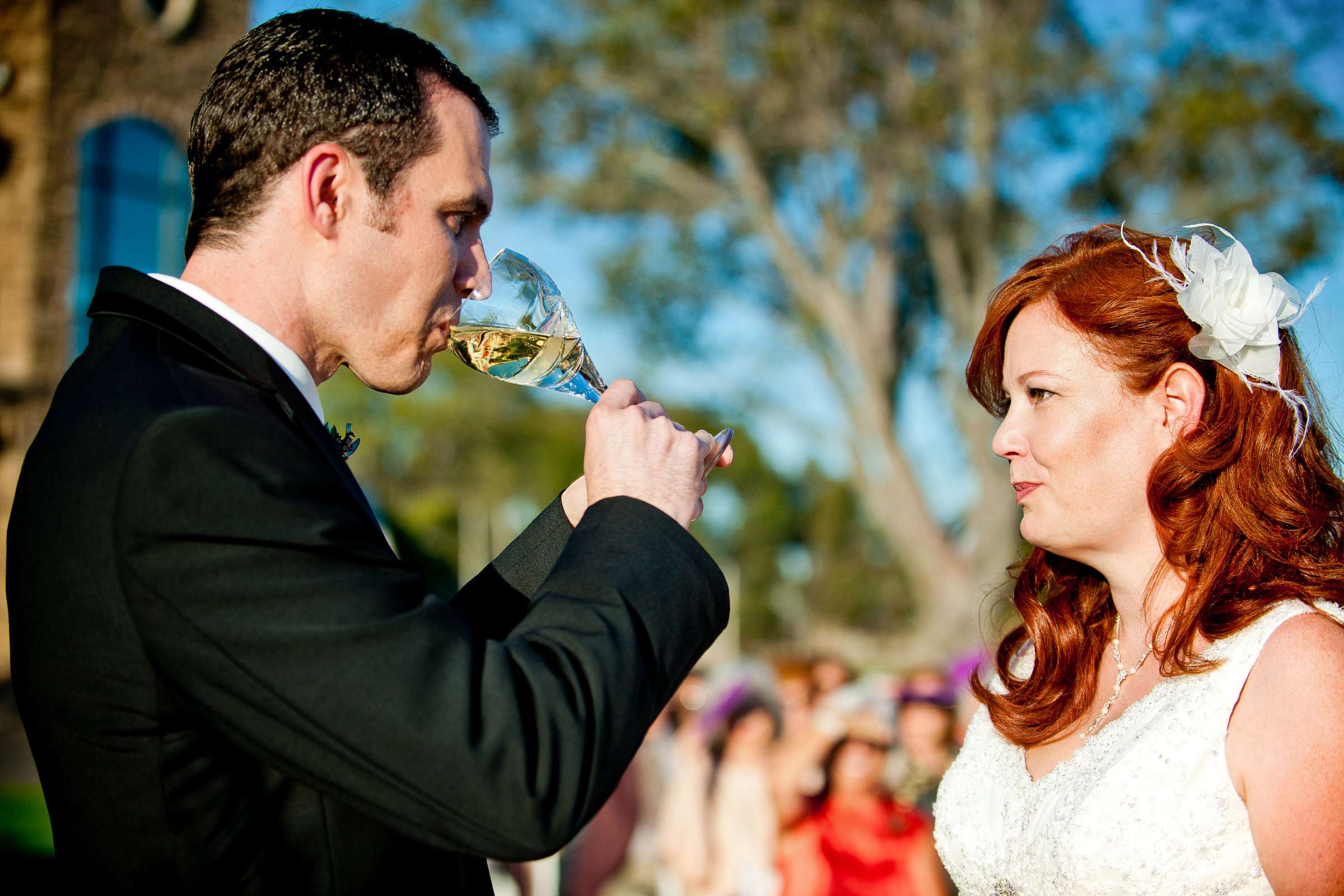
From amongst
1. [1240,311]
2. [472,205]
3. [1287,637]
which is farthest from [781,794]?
[472,205]

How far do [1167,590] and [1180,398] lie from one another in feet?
1.40

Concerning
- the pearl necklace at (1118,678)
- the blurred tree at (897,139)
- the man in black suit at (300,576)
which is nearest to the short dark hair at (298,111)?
the man in black suit at (300,576)

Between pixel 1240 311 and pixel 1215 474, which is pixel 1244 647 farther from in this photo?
pixel 1240 311

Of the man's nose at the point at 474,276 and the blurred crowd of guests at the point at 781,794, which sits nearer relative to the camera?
the man's nose at the point at 474,276

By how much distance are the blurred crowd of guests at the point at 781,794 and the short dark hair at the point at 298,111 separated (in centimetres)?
458

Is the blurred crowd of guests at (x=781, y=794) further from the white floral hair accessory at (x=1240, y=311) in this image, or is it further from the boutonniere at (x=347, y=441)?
the boutonniere at (x=347, y=441)

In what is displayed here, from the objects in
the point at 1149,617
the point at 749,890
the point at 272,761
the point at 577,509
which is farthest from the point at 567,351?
the point at 749,890

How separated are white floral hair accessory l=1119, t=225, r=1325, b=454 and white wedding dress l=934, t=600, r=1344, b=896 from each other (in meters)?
0.47

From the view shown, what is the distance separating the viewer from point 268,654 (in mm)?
1268

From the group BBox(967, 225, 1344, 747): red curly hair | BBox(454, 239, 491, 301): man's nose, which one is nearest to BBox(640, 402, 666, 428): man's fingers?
BBox(454, 239, 491, 301): man's nose

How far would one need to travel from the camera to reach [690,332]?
57.5 feet

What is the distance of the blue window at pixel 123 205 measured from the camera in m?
15.6

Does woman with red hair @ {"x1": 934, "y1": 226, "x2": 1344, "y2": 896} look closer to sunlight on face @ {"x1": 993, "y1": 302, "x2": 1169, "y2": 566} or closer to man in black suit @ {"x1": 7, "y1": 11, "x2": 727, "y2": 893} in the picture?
sunlight on face @ {"x1": 993, "y1": 302, "x2": 1169, "y2": 566}

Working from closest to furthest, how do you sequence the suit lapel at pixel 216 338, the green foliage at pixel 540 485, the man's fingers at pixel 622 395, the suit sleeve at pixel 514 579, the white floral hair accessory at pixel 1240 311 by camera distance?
the suit lapel at pixel 216 338 → the man's fingers at pixel 622 395 → the suit sleeve at pixel 514 579 → the white floral hair accessory at pixel 1240 311 → the green foliage at pixel 540 485
